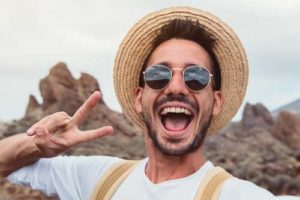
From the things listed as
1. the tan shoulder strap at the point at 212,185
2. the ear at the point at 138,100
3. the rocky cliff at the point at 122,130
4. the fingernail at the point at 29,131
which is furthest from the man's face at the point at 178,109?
the rocky cliff at the point at 122,130

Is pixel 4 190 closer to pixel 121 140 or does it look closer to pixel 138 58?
pixel 138 58

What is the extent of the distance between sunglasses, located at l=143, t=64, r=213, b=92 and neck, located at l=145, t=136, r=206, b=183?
32 cm

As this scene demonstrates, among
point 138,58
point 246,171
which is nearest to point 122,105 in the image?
point 138,58

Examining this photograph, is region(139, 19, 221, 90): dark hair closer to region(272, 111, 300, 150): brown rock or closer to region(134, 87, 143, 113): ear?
region(134, 87, 143, 113): ear

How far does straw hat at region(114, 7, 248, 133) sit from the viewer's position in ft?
12.1

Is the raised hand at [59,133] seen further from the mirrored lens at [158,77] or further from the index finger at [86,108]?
the mirrored lens at [158,77]

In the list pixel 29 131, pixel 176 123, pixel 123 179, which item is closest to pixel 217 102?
pixel 176 123

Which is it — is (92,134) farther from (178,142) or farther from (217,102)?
(217,102)

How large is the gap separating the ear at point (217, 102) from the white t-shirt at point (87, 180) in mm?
351

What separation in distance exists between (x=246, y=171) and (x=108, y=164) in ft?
72.1

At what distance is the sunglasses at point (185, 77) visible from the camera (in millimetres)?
3373

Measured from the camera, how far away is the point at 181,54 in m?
3.49

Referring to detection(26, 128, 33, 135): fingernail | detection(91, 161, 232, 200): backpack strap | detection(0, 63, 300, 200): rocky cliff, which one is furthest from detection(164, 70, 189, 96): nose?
detection(0, 63, 300, 200): rocky cliff

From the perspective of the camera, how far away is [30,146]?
3.45 m
